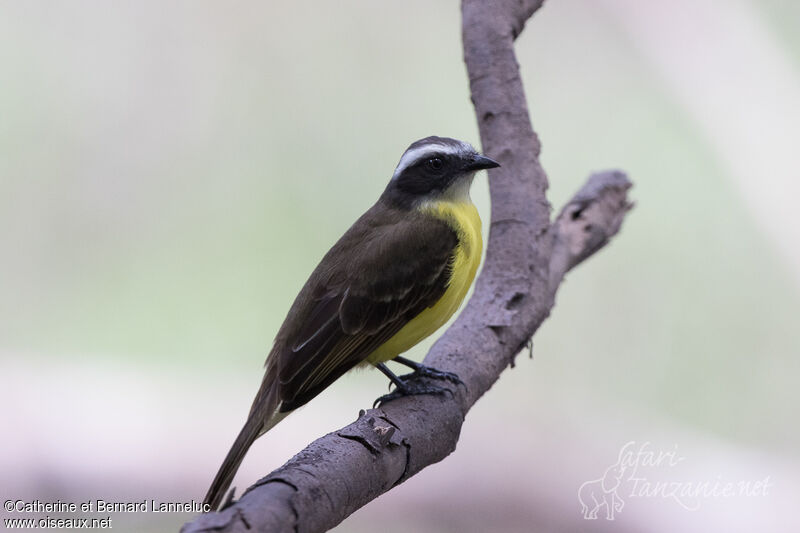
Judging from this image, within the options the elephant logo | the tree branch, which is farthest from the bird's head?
the elephant logo

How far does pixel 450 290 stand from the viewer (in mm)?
3820

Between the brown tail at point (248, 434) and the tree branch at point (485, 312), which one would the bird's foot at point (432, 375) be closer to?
the tree branch at point (485, 312)

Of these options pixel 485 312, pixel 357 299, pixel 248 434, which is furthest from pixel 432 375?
pixel 248 434

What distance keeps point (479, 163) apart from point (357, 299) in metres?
0.90

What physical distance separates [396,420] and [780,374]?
483 centimetres

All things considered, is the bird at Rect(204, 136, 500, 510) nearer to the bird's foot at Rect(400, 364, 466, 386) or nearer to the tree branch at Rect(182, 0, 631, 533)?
the bird's foot at Rect(400, 364, 466, 386)

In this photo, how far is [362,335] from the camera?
3.68 metres

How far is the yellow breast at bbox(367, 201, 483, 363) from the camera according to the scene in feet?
12.5

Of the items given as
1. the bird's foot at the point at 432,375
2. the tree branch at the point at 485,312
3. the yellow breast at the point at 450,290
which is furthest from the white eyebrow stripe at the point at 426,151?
the bird's foot at the point at 432,375

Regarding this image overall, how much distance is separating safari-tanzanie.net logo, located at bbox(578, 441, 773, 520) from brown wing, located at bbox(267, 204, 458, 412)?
2.46m

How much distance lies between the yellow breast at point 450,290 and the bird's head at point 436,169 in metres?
0.11

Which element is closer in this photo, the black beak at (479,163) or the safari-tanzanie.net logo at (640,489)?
the black beak at (479,163)

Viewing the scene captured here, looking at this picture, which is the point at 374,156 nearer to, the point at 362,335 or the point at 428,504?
the point at 428,504

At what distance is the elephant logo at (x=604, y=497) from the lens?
5.58m
